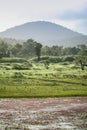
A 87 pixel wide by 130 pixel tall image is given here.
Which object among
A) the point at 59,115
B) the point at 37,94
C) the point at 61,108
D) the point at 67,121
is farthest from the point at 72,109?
the point at 37,94

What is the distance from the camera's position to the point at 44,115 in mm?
42344

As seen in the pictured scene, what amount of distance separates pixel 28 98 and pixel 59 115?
1977 cm

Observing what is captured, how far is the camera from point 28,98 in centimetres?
6162

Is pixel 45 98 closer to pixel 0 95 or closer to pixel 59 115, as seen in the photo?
pixel 0 95

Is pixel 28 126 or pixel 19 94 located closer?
pixel 28 126

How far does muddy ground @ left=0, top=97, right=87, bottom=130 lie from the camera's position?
3519 centimetres

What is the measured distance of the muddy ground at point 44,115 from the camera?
115 ft

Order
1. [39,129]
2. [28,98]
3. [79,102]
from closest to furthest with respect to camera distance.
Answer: [39,129] → [79,102] → [28,98]

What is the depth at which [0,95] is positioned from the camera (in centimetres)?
6334

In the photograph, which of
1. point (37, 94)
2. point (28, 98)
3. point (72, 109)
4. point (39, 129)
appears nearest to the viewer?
point (39, 129)

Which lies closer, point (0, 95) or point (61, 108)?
point (61, 108)

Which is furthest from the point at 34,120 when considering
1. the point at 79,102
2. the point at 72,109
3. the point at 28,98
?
the point at 28,98

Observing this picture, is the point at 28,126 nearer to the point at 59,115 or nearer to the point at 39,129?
the point at 39,129

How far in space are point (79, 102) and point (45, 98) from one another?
8.26m
